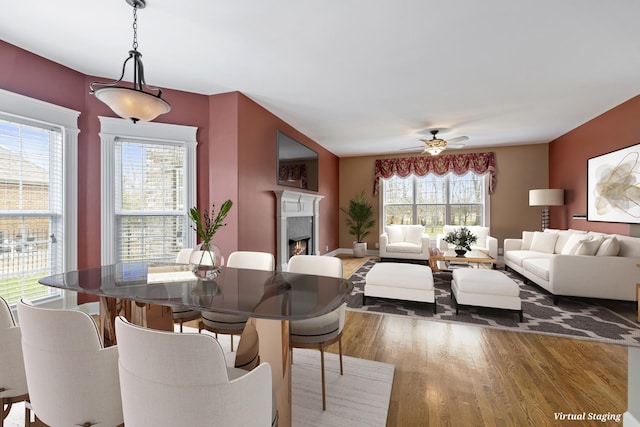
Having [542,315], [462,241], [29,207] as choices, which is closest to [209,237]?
[29,207]

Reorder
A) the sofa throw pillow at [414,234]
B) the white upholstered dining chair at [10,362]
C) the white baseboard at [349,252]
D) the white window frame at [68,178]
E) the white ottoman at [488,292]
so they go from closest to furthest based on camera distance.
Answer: the white upholstered dining chair at [10,362], the white window frame at [68,178], the white ottoman at [488,292], the sofa throw pillow at [414,234], the white baseboard at [349,252]

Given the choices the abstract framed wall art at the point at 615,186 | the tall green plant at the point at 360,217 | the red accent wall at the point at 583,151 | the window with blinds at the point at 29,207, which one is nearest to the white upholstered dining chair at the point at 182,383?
the window with blinds at the point at 29,207

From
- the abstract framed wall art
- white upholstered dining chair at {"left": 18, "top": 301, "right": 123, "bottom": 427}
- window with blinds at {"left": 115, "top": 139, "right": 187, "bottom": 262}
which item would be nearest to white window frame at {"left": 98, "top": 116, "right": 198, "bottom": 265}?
window with blinds at {"left": 115, "top": 139, "right": 187, "bottom": 262}

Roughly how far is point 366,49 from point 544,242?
176 inches

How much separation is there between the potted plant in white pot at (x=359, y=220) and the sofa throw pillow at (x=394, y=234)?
791 mm

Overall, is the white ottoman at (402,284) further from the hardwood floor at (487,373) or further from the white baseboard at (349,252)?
the white baseboard at (349,252)

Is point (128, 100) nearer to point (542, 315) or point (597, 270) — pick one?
point (542, 315)

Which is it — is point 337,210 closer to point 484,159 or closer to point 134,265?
point 484,159

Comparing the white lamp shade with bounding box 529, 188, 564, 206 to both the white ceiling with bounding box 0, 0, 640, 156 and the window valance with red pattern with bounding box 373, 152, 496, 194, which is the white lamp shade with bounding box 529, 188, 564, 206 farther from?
the white ceiling with bounding box 0, 0, 640, 156

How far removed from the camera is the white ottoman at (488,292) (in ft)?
9.75

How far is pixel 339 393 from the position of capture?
72.5 inches

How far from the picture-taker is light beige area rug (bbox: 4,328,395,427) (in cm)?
161

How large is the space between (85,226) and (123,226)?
341 millimetres

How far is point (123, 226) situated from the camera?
3.33 meters
